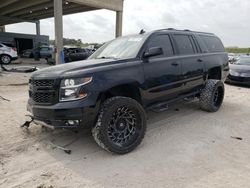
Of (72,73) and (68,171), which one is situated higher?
(72,73)

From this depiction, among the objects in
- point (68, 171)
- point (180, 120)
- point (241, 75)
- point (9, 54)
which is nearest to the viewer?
point (68, 171)

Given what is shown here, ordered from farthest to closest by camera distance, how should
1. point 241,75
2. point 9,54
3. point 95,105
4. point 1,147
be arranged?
point 9,54
point 241,75
point 1,147
point 95,105

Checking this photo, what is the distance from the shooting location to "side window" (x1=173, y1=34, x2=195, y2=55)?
5.79m

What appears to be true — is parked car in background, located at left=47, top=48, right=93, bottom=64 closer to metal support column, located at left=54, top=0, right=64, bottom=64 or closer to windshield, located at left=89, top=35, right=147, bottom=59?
metal support column, located at left=54, top=0, right=64, bottom=64

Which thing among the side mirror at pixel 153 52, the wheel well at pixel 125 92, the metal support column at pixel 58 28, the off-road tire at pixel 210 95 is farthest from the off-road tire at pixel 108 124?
the metal support column at pixel 58 28

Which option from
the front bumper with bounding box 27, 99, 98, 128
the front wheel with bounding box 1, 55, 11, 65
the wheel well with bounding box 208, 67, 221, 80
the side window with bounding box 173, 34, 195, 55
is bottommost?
the front wheel with bounding box 1, 55, 11, 65

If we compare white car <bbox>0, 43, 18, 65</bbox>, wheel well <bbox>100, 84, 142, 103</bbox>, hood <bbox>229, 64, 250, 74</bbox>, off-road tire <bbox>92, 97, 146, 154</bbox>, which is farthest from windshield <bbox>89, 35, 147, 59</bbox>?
white car <bbox>0, 43, 18, 65</bbox>

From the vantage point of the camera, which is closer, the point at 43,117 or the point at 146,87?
the point at 43,117

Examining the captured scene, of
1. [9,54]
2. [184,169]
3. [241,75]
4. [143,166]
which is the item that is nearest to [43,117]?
[143,166]

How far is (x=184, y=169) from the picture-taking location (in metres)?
3.73

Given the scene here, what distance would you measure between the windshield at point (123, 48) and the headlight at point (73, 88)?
119 cm

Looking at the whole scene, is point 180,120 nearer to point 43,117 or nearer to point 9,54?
point 43,117

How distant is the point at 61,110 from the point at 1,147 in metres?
1.37

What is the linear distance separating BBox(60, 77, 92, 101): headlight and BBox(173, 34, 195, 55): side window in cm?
263
